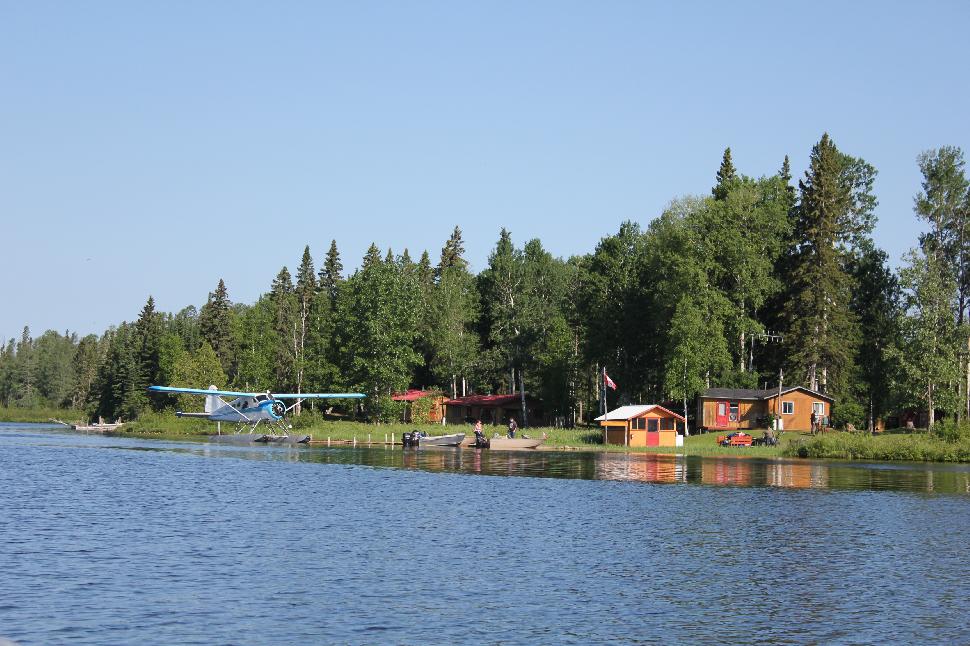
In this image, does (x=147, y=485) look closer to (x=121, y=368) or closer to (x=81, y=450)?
(x=81, y=450)

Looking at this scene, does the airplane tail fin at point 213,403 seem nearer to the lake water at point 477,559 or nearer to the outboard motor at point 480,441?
the outboard motor at point 480,441

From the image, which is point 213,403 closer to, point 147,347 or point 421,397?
point 421,397

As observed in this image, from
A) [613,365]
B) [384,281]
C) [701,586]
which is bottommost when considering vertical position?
[701,586]

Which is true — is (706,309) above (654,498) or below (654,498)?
above

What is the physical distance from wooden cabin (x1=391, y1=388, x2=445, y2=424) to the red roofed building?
0.95m

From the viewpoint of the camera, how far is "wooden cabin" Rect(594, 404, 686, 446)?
75.8m

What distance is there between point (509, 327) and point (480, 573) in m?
78.2

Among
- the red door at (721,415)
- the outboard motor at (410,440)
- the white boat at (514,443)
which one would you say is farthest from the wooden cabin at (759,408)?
the outboard motor at (410,440)

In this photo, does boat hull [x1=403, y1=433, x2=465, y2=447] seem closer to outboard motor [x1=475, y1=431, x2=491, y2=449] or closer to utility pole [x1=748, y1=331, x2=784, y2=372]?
outboard motor [x1=475, y1=431, x2=491, y2=449]

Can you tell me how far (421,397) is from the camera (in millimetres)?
103688

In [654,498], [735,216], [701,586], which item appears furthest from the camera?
[735,216]

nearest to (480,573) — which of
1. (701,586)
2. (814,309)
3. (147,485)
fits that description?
(701,586)

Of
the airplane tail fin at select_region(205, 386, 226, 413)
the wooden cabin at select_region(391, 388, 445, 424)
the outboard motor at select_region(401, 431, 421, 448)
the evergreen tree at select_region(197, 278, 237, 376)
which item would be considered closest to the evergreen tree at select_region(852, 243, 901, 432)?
the outboard motor at select_region(401, 431, 421, 448)

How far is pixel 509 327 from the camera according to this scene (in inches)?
4055
